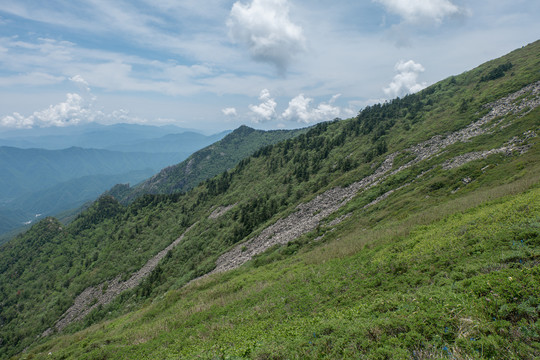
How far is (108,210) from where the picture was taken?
146875mm

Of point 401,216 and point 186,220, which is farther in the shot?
point 186,220

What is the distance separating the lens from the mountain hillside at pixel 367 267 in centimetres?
846

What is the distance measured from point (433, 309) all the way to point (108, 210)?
6826 inches

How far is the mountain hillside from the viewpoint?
8.46 m

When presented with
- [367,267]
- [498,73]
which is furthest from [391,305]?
[498,73]

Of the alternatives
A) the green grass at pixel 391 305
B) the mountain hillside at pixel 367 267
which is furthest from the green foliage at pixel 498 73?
the green grass at pixel 391 305

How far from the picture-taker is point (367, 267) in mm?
15266

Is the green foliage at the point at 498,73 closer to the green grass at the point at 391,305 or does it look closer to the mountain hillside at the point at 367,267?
the mountain hillside at the point at 367,267

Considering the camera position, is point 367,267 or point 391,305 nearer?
point 391,305

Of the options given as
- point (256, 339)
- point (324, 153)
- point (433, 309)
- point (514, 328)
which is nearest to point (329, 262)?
point (256, 339)

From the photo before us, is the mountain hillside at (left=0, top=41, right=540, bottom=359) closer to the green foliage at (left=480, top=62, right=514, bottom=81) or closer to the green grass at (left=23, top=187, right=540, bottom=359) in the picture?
the green grass at (left=23, top=187, right=540, bottom=359)

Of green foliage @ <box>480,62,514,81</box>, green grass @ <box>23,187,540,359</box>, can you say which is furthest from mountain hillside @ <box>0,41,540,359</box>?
green foliage @ <box>480,62,514,81</box>

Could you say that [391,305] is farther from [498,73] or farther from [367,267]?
[498,73]

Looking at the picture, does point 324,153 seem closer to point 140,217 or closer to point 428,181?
point 428,181
